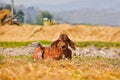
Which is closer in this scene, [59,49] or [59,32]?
[59,49]

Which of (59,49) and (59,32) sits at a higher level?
(59,49)

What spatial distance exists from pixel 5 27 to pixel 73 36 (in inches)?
450

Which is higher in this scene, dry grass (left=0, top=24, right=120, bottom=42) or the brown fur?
the brown fur

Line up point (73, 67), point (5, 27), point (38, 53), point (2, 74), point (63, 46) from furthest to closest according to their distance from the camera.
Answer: point (5, 27) < point (38, 53) < point (63, 46) < point (73, 67) < point (2, 74)

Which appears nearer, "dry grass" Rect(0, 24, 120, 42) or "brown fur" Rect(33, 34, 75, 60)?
"brown fur" Rect(33, 34, 75, 60)

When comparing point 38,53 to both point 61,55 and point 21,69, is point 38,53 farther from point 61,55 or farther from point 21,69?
point 21,69

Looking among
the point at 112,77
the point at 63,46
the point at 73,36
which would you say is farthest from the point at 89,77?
the point at 73,36

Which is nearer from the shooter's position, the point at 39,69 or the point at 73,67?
the point at 39,69

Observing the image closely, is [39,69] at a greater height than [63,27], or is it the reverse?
[39,69]

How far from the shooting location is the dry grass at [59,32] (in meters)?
63.4

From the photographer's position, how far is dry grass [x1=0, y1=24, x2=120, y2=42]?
2495 inches

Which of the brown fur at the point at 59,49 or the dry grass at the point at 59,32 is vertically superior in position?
the brown fur at the point at 59,49

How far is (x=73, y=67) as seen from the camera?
256 inches

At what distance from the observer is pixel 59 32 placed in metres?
66.6
